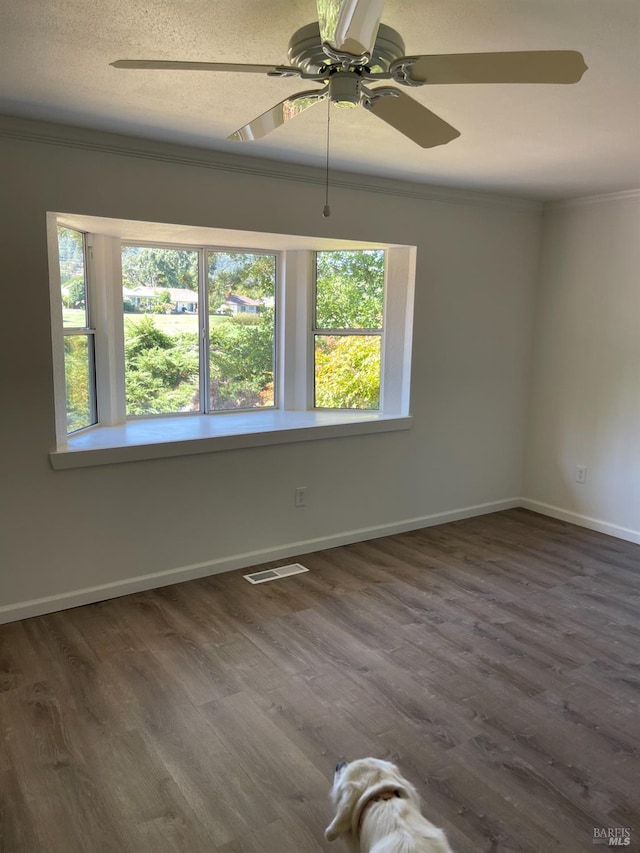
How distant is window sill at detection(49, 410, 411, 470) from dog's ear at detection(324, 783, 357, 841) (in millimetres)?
2243

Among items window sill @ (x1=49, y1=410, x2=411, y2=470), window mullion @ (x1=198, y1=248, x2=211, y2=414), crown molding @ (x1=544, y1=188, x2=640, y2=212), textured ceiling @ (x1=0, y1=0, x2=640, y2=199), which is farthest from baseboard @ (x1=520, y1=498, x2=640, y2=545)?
window mullion @ (x1=198, y1=248, x2=211, y2=414)

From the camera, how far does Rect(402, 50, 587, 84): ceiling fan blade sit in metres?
1.38

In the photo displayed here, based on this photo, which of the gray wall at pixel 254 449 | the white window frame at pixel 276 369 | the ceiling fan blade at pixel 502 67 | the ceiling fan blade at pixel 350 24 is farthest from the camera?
the white window frame at pixel 276 369

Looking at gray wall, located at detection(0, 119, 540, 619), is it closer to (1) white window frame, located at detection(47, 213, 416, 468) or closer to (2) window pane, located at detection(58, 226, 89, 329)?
(1) white window frame, located at detection(47, 213, 416, 468)

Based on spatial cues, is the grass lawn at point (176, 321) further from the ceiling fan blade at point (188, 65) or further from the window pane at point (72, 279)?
the ceiling fan blade at point (188, 65)

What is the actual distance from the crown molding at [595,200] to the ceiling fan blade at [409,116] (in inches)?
111

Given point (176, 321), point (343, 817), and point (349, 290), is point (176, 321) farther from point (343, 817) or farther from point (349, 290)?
point (343, 817)

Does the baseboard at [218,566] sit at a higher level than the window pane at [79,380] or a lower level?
lower

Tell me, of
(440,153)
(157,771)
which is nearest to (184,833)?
(157,771)

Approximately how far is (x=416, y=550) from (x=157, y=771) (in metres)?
2.43

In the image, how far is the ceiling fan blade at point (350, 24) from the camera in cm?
116

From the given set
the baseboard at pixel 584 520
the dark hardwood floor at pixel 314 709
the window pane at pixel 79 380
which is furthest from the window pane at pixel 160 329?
the baseboard at pixel 584 520

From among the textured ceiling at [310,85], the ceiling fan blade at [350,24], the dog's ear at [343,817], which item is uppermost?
the textured ceiling at [310,85]

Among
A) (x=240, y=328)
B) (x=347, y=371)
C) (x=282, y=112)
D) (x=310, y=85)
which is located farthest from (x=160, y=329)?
(x=282, y=112)
